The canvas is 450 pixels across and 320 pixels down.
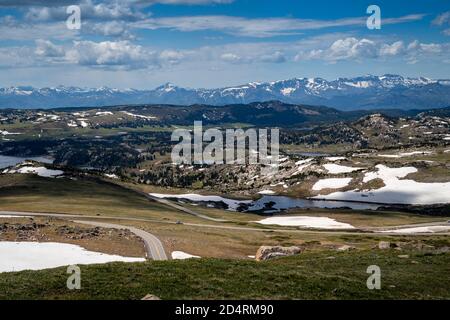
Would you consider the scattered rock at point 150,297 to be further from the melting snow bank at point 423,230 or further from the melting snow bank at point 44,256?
the melting snow bank at point 423,230

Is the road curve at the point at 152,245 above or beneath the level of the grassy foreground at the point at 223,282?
beneath

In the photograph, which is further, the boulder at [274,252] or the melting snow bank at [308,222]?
the melting snow bank at [308,222]

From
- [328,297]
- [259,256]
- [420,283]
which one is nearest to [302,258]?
[259,256]

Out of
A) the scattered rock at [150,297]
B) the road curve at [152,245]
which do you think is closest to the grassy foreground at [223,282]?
the scattered rock at [150,297]

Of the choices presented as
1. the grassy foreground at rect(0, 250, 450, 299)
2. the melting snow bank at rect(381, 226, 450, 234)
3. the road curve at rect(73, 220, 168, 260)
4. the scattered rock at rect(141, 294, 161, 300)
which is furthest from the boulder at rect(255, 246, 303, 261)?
the melting snow bank at rect(381, 226, 450, 234)

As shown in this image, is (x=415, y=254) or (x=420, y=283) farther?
(x=415, y=254)

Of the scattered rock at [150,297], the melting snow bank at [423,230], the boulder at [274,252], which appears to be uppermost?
the scattered rock at [150,297]
